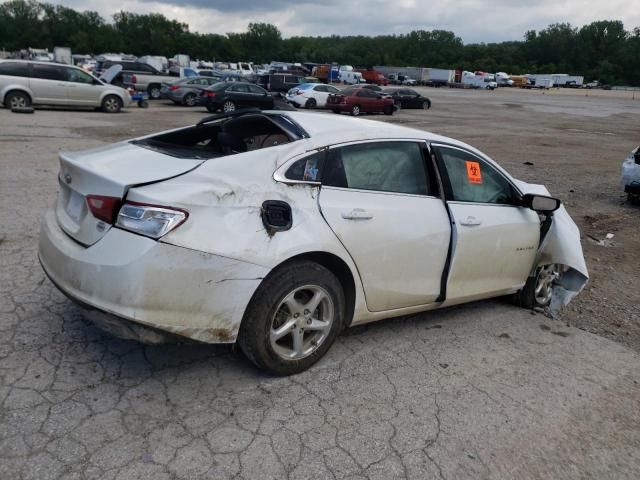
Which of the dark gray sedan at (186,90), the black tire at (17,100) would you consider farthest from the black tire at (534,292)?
the dark gray sedan at (186,90)

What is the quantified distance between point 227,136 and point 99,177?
116 centimetres

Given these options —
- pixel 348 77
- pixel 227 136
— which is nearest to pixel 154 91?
pixel 227 136

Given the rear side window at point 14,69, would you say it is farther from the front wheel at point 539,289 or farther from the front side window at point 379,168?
the front wheel at point 539,289

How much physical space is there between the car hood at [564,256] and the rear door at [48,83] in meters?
18.1

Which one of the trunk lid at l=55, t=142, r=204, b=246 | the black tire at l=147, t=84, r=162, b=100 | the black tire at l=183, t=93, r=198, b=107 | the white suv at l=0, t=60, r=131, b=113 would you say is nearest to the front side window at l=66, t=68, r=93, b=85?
the white suv at l=0, t=60, r=131, b=113

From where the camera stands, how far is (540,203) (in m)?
4.47

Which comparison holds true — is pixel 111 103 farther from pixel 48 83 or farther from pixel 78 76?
pixel 48 83

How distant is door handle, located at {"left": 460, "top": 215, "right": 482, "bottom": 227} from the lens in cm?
396

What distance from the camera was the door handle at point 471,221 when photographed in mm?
3957

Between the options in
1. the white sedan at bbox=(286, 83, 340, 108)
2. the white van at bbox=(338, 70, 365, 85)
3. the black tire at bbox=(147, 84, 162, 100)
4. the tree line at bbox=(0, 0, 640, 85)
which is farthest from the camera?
the tree line at bbox=(0, 0, 640, 85)

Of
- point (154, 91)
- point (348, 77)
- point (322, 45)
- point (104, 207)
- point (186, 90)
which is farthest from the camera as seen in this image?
point (322, 45)

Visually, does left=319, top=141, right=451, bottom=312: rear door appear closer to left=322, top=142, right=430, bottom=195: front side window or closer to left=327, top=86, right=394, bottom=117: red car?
left=322, top=142, right=430, bottom=195: front side window

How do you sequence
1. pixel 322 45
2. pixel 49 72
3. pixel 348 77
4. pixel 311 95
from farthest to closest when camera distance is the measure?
pixel 322 45 < pixel 348 77 < pixel 311 95 < pixel 49 72

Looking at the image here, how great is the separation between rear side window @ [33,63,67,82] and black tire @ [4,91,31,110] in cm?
80
